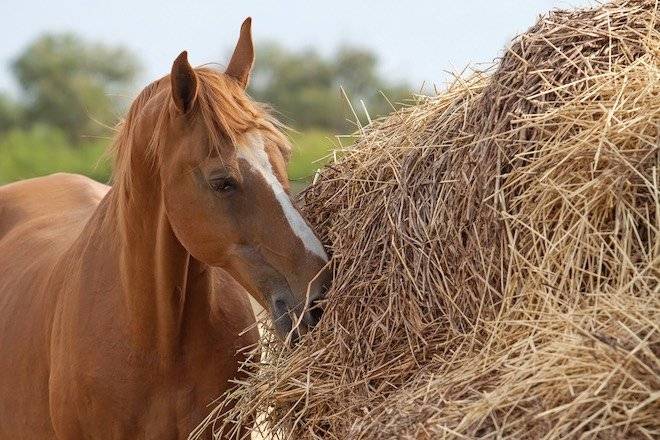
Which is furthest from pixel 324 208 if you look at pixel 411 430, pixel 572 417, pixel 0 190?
pixel 0 190

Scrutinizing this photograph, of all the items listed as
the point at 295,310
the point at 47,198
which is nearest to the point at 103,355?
the point at 295,310

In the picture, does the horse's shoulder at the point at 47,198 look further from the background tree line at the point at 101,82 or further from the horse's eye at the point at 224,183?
the background tree line at the point at 101,82

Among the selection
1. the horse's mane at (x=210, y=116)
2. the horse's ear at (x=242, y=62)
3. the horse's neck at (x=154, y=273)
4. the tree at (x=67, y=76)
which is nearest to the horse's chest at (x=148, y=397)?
the horse's neck at (x=154, y=273)

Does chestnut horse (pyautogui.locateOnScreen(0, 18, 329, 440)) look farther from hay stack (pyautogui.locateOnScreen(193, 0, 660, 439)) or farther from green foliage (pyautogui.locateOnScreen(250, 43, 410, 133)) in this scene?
green foliage (pyautogui.locateOnScreen(250, 43, 410, 133))

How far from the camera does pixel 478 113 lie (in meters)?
3.49

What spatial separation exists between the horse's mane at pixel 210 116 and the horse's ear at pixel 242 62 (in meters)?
0.14

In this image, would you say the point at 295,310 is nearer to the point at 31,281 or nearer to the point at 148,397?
the point at 148,397

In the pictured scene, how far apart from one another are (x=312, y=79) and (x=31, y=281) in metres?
34.0

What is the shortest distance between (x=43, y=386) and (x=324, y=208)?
1.44 m

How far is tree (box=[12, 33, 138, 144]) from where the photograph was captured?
34406mm

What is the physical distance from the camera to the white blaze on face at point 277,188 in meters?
3.45

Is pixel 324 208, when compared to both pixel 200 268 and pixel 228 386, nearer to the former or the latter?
pixel 200 268

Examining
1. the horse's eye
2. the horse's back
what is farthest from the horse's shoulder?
Result: the horse's eye

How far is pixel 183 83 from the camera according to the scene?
351 centimetres
